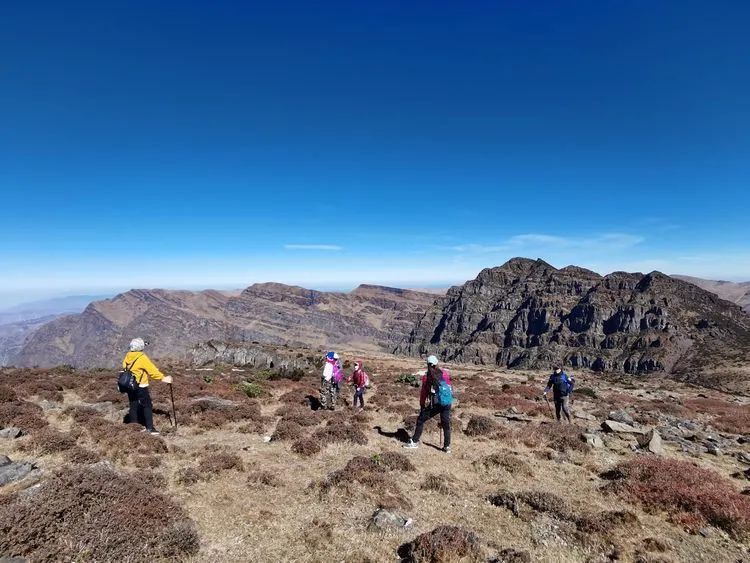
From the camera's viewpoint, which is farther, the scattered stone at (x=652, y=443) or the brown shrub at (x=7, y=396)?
the brown shrub at (x=7, y=396)

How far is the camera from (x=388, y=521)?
8.17 metres

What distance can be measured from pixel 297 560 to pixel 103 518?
10.6 ft

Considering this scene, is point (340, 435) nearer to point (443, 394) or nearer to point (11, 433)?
point (443, 394)

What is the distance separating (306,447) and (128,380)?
5908 mm

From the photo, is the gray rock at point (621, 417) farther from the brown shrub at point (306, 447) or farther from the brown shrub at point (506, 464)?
the brown shrub at point (306, 447)

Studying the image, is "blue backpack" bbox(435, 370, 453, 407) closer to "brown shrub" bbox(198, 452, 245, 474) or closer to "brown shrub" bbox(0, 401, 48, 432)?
"brown shrub" bbox(198, 452, 245, 474)

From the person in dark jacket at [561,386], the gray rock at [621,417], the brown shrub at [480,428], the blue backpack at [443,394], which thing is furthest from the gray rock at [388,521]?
the gray rock at [621,417]

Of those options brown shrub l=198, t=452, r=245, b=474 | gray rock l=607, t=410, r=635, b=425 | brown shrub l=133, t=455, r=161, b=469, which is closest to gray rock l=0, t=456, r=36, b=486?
brown shrub l=133, t=455, r=161, b=469

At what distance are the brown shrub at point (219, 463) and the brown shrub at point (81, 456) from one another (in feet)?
8.53

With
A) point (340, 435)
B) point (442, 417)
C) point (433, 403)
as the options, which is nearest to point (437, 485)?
point (442, 417)

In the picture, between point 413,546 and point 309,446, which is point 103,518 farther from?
point 309,446

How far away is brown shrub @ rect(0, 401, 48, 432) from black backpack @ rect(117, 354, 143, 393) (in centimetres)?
333

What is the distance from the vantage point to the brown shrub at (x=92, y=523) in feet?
19.4

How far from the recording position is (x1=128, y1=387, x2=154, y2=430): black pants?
43.0 ft
